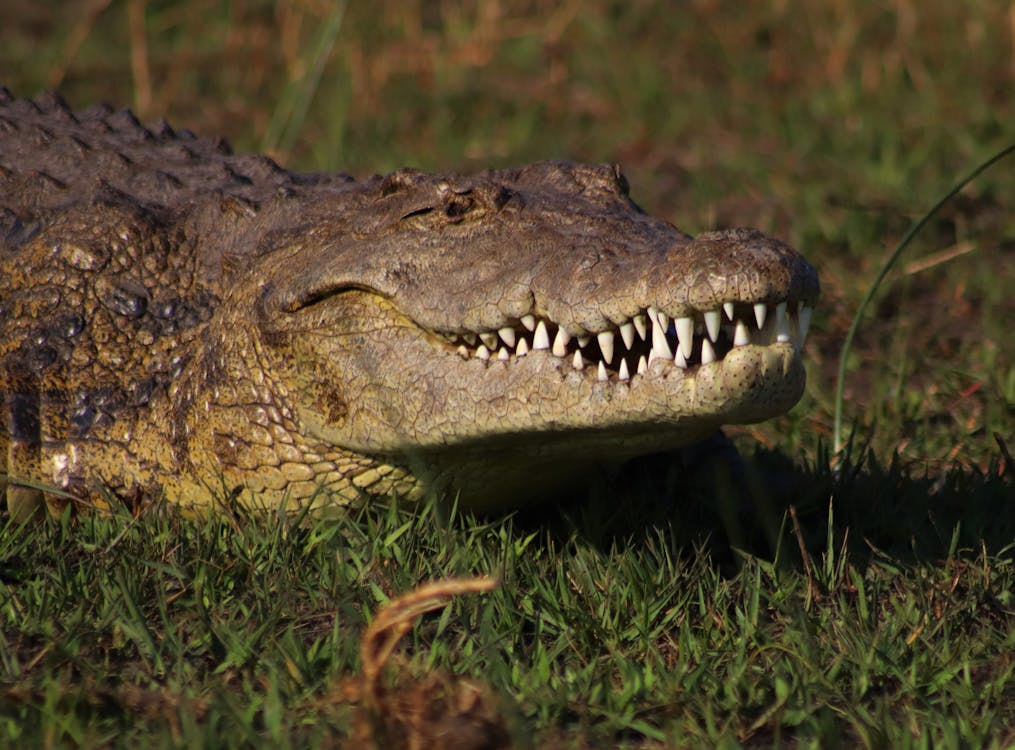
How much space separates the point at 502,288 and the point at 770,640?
3.08 feet

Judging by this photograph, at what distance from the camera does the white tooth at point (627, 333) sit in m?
2.76

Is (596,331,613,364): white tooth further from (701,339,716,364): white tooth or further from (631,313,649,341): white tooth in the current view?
(701,339,716,364): white tooth

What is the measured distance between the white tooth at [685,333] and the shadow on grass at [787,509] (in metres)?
0.58

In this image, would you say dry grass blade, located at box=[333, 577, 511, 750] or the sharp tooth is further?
the sharp tooth

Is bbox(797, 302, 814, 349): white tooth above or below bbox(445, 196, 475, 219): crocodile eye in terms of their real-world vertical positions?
below

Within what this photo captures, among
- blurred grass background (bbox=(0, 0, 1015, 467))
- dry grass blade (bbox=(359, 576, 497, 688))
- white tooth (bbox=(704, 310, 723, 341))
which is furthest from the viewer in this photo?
blurred grass background (bbox=(0, 0, 1015, 467))

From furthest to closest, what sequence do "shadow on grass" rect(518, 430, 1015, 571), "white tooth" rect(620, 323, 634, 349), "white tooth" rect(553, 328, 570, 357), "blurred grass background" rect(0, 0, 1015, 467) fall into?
"blurred grass background" rect(0, 0, 1015, 467), "shadow on grass" rect(518, 430, 1015, 571), "white tooth" rect(553, 328, 570, 357), "white tooth" rect(620, 323, 634, 349)

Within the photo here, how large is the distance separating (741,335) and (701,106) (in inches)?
199

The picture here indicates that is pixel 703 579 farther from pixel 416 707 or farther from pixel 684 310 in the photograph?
pixel 416 707

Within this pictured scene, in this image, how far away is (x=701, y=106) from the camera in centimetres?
749

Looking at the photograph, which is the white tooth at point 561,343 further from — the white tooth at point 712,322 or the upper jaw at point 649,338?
the white tooth at point 712,322

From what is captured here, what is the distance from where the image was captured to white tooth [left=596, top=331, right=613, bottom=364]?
279cm

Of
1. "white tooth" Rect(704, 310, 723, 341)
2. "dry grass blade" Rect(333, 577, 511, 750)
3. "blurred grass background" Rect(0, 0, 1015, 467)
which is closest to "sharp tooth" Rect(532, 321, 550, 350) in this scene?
"white tooth" Rect(704, 310, 723, 341)

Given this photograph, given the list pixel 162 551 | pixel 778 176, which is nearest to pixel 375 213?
pixel 162 551
